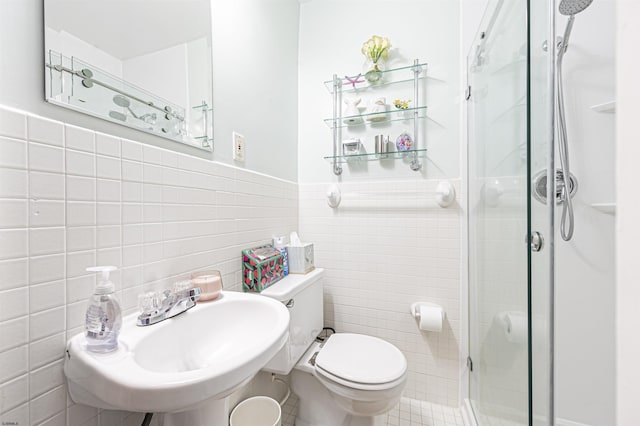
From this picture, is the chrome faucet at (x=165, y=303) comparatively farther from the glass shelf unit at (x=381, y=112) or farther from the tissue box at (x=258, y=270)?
the glass shelf unit at (x=381, y=112)

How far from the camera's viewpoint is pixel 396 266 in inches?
57.9

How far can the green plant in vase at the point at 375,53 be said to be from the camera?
1.43 m

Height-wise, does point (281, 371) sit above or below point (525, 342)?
below

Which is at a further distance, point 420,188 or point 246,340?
point 420,188

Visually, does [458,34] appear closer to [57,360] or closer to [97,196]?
[97,196]

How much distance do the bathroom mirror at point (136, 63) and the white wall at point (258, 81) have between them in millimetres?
85

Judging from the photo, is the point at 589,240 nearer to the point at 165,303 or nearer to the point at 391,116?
the point at 391,116

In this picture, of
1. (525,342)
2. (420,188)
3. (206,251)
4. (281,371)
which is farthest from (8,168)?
(420,188)

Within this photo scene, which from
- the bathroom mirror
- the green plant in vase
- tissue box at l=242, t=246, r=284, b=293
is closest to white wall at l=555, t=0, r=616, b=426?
the green plant in vase

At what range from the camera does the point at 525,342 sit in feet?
2.49

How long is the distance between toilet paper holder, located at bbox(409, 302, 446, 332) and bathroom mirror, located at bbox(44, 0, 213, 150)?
1285 millimetres

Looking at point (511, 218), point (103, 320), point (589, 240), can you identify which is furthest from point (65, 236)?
point (589, 240)

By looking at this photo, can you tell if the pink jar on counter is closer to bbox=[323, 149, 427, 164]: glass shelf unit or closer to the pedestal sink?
the pedestal sink

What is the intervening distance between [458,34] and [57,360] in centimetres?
202
